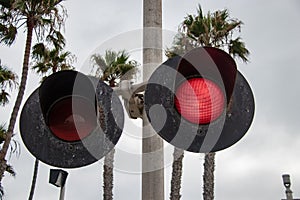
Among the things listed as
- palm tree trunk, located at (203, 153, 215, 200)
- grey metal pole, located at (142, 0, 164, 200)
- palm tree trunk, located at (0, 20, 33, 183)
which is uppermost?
palm tree trunk, located at (0, 20, 33, 183)

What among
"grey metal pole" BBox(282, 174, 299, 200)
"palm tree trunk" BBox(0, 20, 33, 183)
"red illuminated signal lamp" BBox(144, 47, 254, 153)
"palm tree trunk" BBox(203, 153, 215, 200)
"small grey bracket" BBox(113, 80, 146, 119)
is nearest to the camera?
"red illuminated signal lamp" BBox(144, 47, 254, 153)

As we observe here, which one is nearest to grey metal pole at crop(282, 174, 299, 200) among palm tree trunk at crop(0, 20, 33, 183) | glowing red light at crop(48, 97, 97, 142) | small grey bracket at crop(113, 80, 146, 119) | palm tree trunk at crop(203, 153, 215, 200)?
palm tree trunk at crop(203, 153, 215, 200)

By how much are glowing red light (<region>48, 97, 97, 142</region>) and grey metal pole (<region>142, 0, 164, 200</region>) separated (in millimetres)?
194

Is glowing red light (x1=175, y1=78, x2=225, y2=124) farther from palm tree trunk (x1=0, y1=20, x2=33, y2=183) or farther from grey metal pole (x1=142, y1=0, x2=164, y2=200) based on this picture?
palm tree trunk (x1=0, y1=20, x2=33, y2=183)

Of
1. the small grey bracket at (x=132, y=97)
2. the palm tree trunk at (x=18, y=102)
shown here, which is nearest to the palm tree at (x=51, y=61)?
the palm tree trunk at (x=18, y=102)

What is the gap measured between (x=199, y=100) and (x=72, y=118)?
45 centimetres

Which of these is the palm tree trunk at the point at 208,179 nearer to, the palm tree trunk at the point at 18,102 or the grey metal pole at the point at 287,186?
the grey metal pole at the point at 287,186

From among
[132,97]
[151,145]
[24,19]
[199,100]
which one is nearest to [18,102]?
[24,19]

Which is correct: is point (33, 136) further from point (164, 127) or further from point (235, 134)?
point (235, 134)

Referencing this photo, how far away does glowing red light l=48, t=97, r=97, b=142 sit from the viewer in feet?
5.29

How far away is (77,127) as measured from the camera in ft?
5.39

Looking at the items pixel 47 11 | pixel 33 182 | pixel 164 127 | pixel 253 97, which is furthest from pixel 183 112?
pixel 33 182

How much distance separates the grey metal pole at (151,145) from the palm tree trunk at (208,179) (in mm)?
13092

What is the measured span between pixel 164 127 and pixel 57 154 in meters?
0.38
